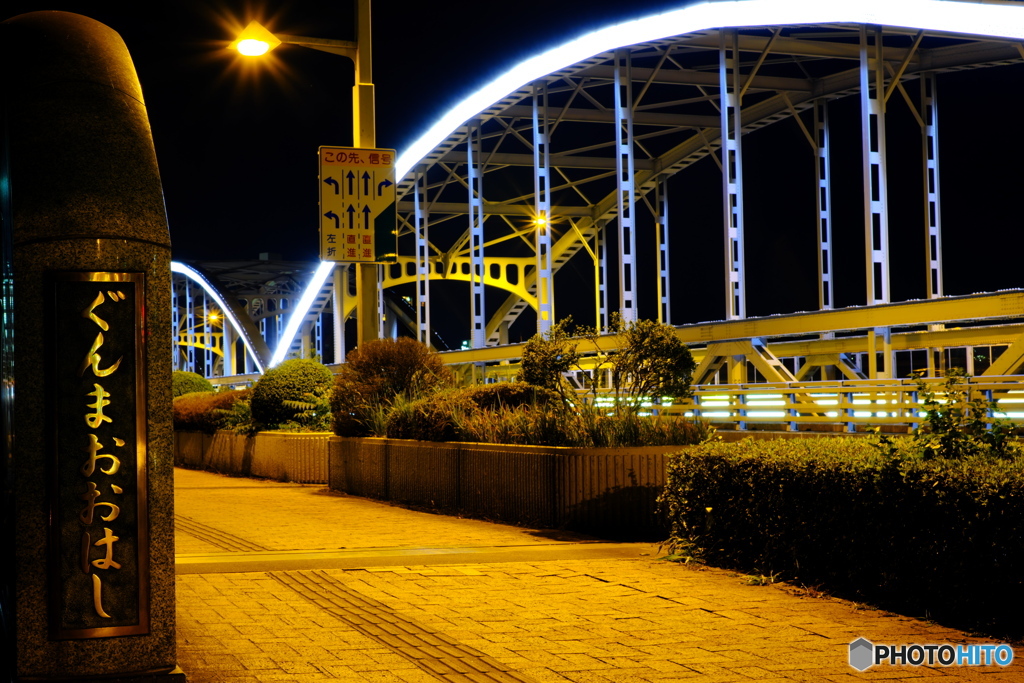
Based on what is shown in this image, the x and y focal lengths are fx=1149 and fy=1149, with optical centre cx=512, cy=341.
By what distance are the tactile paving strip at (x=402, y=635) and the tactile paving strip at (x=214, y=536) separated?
1996mm

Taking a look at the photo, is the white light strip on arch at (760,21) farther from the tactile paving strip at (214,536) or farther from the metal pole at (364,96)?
the tactile paving strip at (214,536)

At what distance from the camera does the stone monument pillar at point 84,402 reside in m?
4.46

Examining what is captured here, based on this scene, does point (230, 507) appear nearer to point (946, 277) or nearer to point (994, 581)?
point (994, 581)

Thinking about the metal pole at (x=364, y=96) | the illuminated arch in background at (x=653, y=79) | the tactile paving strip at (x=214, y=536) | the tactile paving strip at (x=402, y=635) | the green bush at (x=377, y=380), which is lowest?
the tactile paving strip at (x=214, y=536)

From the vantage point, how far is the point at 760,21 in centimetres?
2819

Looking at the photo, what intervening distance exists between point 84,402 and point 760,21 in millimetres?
26177

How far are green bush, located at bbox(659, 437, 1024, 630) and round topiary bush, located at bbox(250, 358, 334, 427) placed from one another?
11939 millimetres

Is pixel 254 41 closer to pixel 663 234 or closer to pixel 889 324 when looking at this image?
pixel 889 324

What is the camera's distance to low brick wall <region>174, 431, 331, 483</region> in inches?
736

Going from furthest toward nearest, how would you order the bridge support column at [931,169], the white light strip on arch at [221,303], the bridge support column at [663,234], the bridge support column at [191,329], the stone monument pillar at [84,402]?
the bridge support column at [191,329], the white light strip on arch at [221,303], the bridge support column at [663,234], the bridge support column at [931,169], the stone monument pillar at [84,402]

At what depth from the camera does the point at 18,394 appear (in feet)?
14.8

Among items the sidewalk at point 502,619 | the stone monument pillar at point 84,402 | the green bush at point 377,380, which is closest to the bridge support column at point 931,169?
the green bush at point 377,380

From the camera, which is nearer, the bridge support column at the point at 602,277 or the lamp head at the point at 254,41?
the lamp head at the point at 254,41

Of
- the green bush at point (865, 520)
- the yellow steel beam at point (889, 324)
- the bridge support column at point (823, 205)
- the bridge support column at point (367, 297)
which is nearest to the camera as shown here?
the green bush at point (865, 520)
